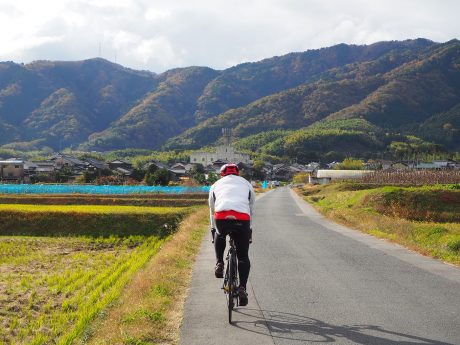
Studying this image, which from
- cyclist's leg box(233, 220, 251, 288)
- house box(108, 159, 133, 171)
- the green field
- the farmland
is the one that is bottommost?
the farmland

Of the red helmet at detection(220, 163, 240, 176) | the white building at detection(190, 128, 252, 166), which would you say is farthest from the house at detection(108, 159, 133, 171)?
the red helmet at detection(220, 163, 240, 176)

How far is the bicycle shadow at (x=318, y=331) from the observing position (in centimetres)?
577

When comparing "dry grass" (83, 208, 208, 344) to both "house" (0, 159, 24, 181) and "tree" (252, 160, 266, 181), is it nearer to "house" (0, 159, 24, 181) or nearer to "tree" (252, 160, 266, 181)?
"house" (0, 159, 24, 181)

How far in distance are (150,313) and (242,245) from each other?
159cm

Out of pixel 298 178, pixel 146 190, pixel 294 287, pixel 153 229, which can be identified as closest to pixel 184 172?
pixel 298 178

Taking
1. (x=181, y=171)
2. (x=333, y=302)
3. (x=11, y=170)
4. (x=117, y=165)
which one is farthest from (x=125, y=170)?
(x=333, y=302)

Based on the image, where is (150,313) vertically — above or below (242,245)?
below

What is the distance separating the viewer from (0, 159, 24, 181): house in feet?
283

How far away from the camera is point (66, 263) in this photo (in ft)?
56.0

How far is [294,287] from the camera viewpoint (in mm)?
8703

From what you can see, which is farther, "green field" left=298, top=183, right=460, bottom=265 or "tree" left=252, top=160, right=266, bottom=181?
"tree" left=252, top=160, right=266, bottom=181

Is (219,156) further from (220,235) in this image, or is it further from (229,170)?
(220,235)

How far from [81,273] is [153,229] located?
12307 millimetres

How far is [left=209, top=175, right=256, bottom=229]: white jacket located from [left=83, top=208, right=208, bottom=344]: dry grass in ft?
4.87
